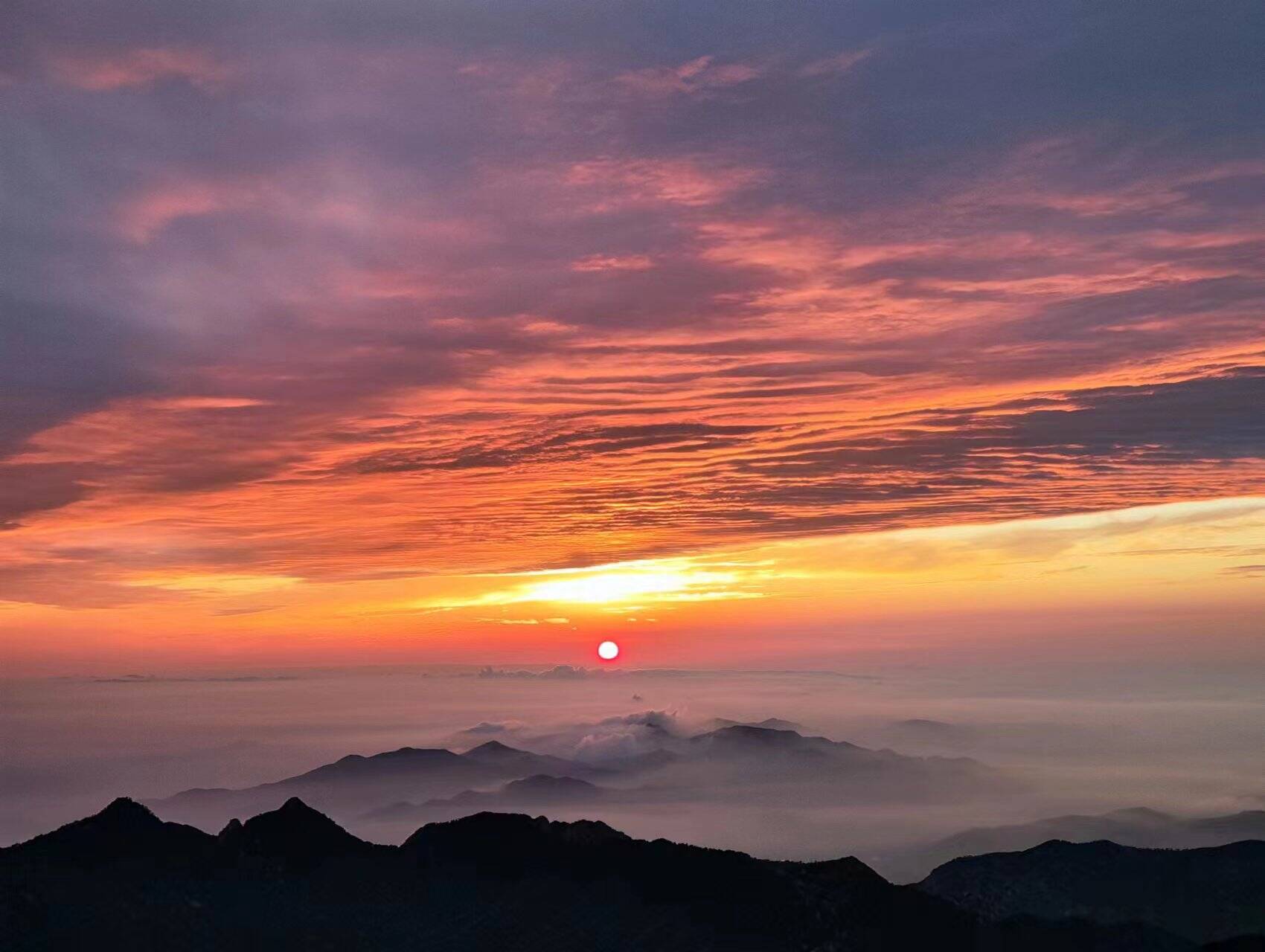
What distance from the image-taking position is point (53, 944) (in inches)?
7702

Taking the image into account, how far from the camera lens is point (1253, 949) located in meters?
200

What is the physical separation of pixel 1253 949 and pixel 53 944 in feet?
704
